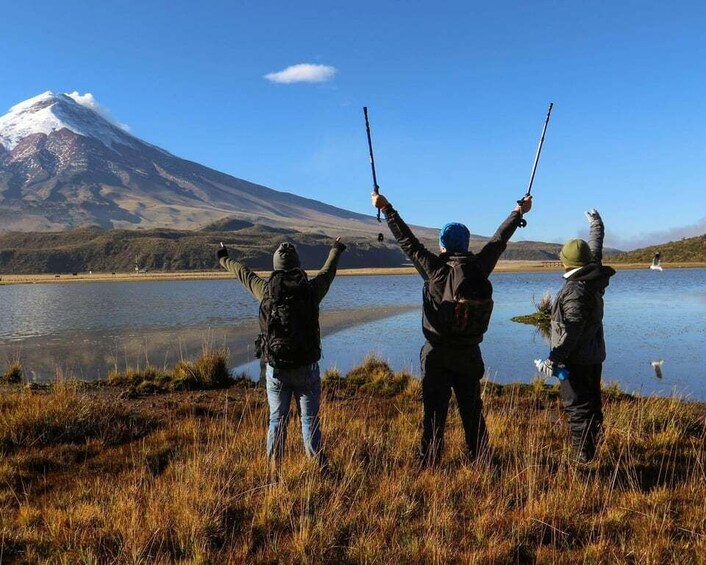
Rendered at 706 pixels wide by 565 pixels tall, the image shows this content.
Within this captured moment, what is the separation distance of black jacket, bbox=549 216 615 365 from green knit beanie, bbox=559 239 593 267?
2.0 inches

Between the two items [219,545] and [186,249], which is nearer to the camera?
[219,545]

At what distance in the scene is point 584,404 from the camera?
14.8 ft

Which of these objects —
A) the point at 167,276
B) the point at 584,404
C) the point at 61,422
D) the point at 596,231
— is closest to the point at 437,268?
the point at 584,404

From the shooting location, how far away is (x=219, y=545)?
136 inches

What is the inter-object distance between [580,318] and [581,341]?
0.23m

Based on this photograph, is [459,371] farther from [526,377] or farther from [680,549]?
[526,377]

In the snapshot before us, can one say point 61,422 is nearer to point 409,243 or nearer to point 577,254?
point 409,243

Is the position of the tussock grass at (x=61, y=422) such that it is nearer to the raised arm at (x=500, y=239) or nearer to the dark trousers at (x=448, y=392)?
the dark trousers at (x=448, y=392)

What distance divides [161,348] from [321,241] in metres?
147

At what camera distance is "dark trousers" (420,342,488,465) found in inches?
164

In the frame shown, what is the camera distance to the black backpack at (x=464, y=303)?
3977 millimetres

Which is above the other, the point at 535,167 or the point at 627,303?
the point at 535,167

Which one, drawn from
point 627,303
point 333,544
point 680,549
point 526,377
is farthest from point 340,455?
point 627,303

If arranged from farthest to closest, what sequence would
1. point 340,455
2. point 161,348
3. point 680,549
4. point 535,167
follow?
point 161,348 → point 535,167 → point 340,455 → point 680,549
